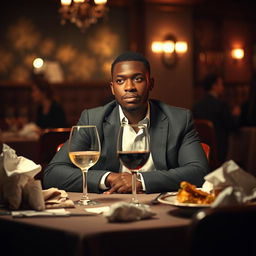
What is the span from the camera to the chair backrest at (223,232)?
3.93 feet

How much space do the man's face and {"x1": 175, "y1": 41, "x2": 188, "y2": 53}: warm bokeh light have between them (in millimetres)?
8599

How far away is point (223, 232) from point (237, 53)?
37.2 feet

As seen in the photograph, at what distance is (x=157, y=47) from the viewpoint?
10742 mm

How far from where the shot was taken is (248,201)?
1.60 meters

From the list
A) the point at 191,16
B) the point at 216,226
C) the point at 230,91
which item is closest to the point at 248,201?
the point at 216,226

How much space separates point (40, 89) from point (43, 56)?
2.75m

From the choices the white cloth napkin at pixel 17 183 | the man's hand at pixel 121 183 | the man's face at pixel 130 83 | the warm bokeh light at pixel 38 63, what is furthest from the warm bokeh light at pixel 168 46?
the white cloth napkin at pixel 17 183

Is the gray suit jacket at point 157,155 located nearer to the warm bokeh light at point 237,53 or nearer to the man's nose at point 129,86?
the man's nose at point 129,86

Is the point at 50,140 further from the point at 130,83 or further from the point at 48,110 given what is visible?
the point at 48,110

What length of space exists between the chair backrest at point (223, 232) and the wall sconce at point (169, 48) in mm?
9578

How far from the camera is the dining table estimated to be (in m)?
1.40

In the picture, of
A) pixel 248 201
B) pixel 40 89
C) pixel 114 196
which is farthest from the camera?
pixel 40 89

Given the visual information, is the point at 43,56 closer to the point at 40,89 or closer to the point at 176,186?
the point at 40,89

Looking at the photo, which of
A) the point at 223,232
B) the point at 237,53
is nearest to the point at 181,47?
the point at 237,53
